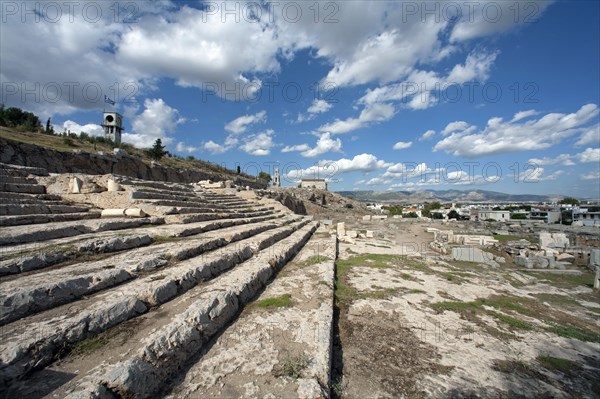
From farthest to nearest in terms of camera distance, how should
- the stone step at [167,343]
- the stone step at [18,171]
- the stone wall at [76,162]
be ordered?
the stone wall at [76,162] < the stone step at [18,171] < the stone step at [167,343]

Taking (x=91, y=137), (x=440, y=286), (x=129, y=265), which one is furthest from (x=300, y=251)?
(x=91, y=137)

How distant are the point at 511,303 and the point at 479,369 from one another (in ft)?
11.1

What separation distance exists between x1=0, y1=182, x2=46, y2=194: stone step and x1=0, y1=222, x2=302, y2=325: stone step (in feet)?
17.2

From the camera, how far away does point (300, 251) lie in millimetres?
7891

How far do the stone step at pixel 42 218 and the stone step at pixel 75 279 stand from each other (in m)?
2.67

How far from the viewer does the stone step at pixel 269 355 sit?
219cm

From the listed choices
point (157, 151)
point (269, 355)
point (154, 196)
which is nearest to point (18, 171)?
point (154, 196)

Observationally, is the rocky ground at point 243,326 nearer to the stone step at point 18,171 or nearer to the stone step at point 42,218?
the stone step at point 42,218

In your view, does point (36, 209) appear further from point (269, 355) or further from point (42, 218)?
point (269, 355)

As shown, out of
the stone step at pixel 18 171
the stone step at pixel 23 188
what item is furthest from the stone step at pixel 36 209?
the stone step at pixel 18 171

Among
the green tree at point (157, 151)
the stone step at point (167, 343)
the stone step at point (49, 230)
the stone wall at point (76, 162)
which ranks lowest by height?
the stone step at point (167, 343)

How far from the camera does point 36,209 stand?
5957 mm

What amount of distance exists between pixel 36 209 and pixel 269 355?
21.7ft

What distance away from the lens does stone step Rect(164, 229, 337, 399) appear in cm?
219
